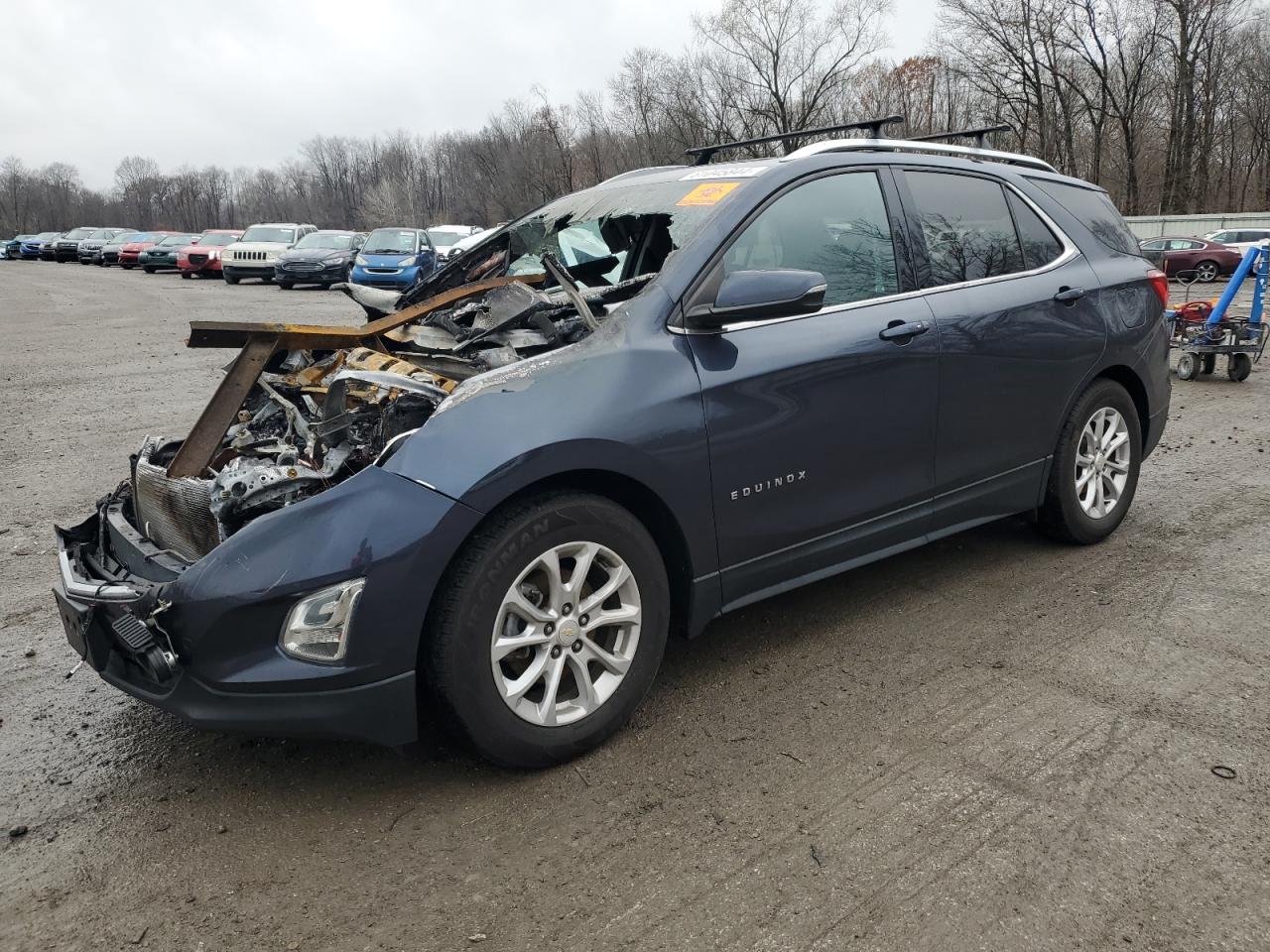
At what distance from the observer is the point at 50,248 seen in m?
51.9

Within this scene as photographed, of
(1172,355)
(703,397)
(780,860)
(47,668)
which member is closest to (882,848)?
(780,860)

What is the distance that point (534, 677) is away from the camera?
2875 mm

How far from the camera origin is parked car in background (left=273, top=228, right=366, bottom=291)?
25.8 m

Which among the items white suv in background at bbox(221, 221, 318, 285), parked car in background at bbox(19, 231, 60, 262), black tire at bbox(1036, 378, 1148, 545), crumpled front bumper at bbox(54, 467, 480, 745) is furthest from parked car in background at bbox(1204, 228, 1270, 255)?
parked car in background at bbox(19, 231, 60, 262)

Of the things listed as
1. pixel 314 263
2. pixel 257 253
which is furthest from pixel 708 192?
pixel 257 253

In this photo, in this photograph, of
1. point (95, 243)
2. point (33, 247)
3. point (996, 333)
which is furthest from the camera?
point (33, 247)

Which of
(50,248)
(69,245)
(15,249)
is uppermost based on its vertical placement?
(15,249)

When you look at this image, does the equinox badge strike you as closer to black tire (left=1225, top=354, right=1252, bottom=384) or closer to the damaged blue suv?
the damaged blue suv

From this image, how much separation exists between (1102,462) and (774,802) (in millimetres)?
2948

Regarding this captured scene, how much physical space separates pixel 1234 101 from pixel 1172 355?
154 ft

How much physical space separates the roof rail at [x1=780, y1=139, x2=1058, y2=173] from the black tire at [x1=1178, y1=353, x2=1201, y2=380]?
21.0ft

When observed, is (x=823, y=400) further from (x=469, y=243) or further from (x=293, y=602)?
(x=469, y=243)

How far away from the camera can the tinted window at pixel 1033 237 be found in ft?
14.5

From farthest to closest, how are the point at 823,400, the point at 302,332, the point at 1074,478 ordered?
the point at 1074,478
the point at 302,332
the point at 823,400
